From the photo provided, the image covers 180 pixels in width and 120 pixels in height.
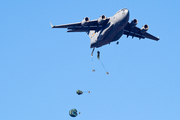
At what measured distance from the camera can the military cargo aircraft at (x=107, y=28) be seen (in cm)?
3835

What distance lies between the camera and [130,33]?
45.1 meters

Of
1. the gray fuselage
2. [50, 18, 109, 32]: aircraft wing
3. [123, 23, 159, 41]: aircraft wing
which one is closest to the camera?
the gray fuselage

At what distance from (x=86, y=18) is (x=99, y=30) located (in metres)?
2.82

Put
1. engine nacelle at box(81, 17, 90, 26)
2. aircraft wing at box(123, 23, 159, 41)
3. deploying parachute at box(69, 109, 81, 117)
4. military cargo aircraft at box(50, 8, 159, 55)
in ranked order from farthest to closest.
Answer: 1. aircraft wing at box(123, 23, 159, 41)
2. engine nacelle at box(81, 17, 90, 26)
3. deploying parachute at box(69, 109, 81, 117)
4. military cargo aircraft at box(50, 8, 159, 55)

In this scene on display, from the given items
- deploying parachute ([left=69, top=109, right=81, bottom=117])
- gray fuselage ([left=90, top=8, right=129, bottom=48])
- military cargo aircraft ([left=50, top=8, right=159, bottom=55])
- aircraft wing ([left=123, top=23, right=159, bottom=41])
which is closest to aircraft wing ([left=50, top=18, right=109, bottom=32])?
military cargo aircraft ([left=50, top=8, right=159, bottom=55])

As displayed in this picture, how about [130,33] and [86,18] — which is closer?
[86,18]

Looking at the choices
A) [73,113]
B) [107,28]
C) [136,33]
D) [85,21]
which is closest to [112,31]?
[107,28]

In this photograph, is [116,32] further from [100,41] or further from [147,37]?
[147,37]

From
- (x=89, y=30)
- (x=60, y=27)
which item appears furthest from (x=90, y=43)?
(x=60, y=27)

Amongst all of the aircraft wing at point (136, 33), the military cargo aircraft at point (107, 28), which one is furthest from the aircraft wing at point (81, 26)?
the aircraft wing at point (136, 33)

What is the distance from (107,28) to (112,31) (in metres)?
0.76

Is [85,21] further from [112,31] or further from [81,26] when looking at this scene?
[112,31]

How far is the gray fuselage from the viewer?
124 feet

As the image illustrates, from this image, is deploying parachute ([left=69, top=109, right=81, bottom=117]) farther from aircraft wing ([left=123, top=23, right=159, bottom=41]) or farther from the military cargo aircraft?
aircraft wing ([left=123, top=23, right=159, bottom=41])
